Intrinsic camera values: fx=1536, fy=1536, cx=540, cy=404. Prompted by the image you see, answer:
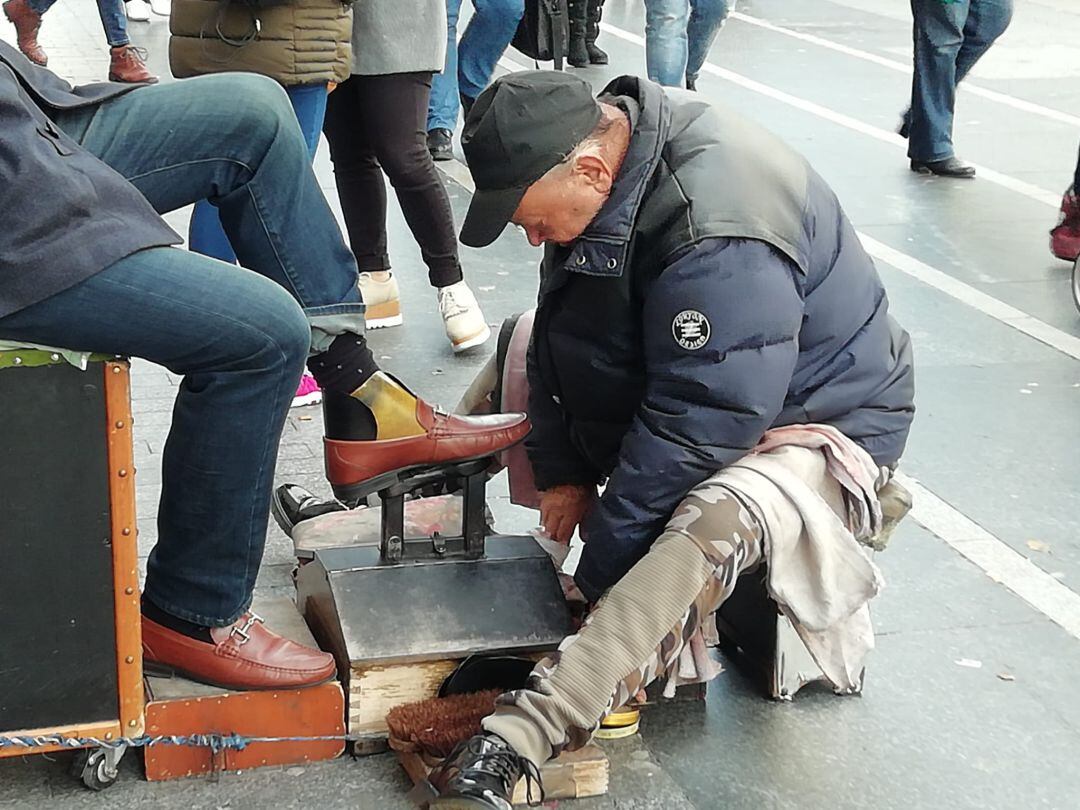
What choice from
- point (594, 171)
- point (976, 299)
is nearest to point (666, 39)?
point (976, 299)

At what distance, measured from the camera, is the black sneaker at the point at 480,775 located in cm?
233

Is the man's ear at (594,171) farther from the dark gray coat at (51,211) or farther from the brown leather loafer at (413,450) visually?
the dark gray coat at (51,211)

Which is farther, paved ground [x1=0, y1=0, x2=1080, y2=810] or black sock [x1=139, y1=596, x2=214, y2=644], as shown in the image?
paved ground [x1=0, y1=0, x2=1080, y2=810]

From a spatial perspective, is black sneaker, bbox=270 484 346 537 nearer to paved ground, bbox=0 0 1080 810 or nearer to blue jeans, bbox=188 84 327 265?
paved ground, bbox=0 0 1080 810

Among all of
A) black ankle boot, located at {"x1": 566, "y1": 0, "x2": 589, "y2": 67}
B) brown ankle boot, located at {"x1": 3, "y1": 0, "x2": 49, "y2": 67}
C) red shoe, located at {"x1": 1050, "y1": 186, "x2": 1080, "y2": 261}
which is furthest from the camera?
black ankle boot, located at {"x1": 566, "y1": 0, "x2": 589, "y2": 67}

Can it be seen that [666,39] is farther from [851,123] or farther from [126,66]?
[126,66]

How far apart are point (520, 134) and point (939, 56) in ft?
17.3

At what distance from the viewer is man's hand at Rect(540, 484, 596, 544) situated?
305cm

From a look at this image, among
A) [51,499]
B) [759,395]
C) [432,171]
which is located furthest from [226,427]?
[432,171]

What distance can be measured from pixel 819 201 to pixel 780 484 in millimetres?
538

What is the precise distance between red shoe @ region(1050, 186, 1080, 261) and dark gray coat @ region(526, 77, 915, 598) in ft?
10.6

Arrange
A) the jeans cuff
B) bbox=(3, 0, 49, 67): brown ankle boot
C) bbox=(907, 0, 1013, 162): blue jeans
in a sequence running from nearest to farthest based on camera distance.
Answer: the jeans cuff < bbox=(907, 0, 1013, 162): blue jeans < bbox=(3, 0, 49, 67): brown ankle boot

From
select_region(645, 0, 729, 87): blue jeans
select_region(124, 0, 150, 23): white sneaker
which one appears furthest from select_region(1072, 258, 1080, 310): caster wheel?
select_region(124, 0, 150, 23): white sneaker

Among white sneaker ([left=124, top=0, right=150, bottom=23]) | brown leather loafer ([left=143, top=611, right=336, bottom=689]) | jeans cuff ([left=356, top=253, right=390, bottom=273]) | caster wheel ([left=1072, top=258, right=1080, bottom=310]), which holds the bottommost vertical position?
white sneaker ([left=124, top=0, right=150, bottom=23])
